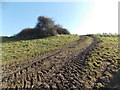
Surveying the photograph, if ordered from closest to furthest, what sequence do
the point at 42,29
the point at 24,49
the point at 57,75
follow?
1. the point at 57,75
2. the point at 24,49
3. the point at 42,29

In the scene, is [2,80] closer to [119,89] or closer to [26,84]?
[26,84]

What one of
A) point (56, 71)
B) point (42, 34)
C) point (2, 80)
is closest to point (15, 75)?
point (2, 80)

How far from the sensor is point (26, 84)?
528cm

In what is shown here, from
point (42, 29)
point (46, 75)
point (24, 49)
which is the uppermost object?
point (42, 29)

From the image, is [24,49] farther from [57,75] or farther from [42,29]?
[42,29]

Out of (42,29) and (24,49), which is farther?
(42,29)

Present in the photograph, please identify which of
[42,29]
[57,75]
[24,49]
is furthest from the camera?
[42,29]

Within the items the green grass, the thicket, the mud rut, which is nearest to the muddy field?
the mud rut

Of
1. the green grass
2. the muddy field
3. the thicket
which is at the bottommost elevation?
the muddy field

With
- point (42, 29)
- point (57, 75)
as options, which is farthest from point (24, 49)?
point (42, 29)

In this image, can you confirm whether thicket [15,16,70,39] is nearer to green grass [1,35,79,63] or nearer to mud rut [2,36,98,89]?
green grass [1,35,79,63]

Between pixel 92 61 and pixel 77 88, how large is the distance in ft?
10.7

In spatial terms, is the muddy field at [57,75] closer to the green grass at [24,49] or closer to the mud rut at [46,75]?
the mud rut at [46,75]

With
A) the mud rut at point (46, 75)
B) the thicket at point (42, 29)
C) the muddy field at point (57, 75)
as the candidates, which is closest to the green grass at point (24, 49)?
the muddy field at point (57, 75)
